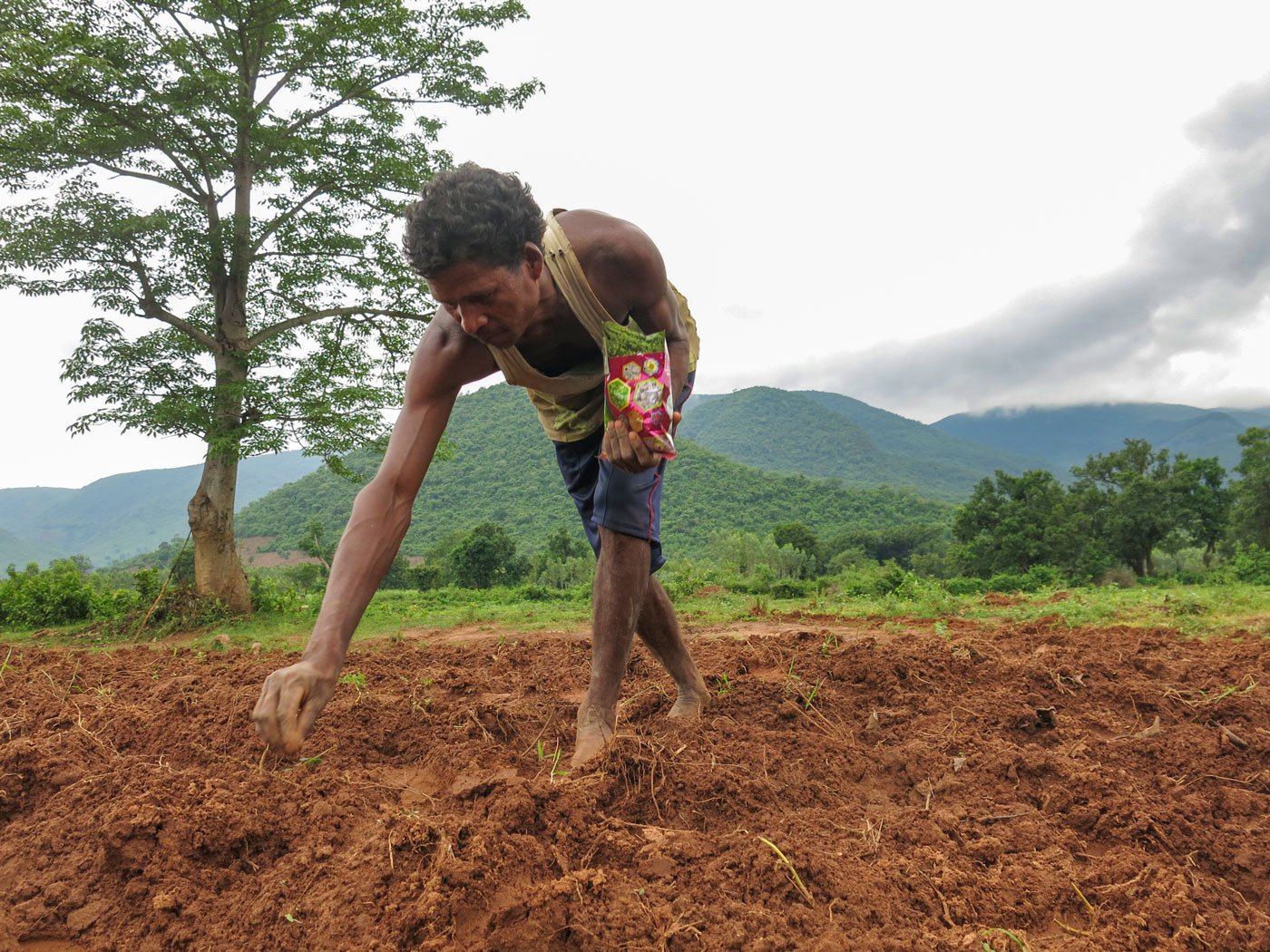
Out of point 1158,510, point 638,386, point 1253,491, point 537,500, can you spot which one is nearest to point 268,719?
point 638,386

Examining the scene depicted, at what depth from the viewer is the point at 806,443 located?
270 feet

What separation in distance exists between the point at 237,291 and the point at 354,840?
9.23 m

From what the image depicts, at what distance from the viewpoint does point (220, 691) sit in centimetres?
278

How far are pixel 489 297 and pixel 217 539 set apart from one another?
8.19m

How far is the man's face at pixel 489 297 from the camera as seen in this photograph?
179 cm

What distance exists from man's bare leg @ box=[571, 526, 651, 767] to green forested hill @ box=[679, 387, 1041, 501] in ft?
235

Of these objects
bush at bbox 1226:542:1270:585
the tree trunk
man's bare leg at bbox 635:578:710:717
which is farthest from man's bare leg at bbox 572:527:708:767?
bush at bbox 1226:542:1270:585

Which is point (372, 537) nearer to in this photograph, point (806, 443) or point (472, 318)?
point (472, 318)

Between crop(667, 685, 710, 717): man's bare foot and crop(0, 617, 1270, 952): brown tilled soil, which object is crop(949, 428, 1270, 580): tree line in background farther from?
crop(667, 685, 710, 717): man's bare foot

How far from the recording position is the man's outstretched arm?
4.57ft

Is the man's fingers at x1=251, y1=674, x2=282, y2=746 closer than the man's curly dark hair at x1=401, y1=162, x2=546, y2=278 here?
Yes

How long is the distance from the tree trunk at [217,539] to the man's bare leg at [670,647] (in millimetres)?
7595

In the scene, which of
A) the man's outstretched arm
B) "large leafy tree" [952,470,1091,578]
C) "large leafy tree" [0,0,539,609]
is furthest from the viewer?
"large leafy tree" [952,470,1091,578]

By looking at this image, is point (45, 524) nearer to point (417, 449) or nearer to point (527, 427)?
point (527, 427)
